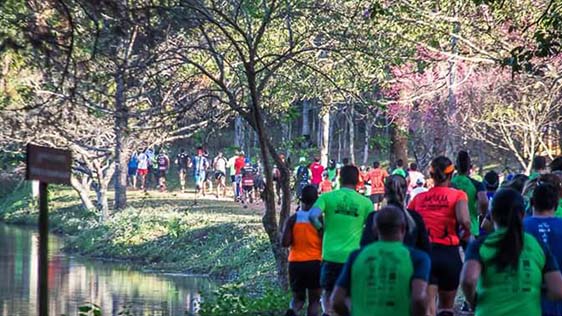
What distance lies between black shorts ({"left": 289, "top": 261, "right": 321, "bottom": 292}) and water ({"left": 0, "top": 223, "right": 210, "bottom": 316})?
685 centimetres

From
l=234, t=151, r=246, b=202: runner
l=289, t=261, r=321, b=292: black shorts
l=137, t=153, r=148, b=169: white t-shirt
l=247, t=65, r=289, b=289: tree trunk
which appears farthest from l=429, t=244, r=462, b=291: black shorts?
l=137, t=153, r=148, b=169: white t-shirt

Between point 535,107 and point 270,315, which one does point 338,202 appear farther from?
point 535,107

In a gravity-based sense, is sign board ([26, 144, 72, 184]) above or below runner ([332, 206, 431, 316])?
above

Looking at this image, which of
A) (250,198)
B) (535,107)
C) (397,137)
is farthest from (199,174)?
(535,107)

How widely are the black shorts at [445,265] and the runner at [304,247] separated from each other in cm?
153

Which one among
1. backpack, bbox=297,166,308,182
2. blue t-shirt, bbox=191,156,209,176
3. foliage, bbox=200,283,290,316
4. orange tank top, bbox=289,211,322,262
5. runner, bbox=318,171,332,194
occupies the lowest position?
foliage, bbox=200,283,290,316

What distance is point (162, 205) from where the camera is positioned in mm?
44531

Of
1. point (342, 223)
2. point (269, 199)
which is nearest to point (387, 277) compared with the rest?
point (342, 223)

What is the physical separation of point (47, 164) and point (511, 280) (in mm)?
4831

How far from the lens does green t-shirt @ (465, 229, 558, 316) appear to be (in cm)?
740

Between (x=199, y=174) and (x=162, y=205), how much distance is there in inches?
109

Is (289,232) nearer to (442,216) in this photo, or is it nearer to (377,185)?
(442,216)

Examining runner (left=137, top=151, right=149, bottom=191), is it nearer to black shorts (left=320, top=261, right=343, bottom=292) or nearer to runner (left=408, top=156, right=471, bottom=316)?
black shorts (left=320, top=261, right=343, bottom=292)

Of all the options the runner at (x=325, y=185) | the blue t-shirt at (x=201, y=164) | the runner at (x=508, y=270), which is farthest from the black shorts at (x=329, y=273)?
the blue t-shirt at (x=201, y=164)
